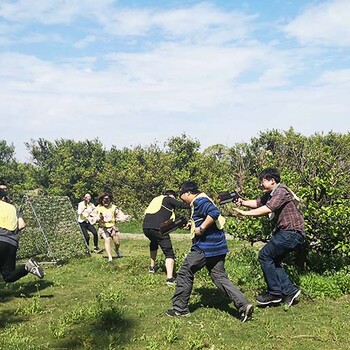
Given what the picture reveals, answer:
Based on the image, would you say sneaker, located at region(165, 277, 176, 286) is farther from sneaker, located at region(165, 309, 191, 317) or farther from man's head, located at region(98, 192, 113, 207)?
man's head, located at region(98, 192, 113, 207)

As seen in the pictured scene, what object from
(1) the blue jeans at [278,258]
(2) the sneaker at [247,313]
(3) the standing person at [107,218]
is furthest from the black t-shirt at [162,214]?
(2) the sneaker at [247,313]

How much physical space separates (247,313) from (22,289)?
435 cm

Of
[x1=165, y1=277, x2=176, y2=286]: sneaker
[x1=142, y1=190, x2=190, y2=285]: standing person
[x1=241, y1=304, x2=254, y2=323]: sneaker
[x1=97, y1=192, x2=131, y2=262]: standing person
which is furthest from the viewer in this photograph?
[x1=97, y1=192, x2=131, y2=262]: standing person

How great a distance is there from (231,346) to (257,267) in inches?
126

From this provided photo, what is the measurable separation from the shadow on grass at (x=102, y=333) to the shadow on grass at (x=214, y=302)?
1145mm

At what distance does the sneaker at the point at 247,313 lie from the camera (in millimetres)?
5621

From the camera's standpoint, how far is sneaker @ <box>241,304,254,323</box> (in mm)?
5621

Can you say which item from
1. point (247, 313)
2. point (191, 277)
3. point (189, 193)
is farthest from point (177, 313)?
point (189, 193)

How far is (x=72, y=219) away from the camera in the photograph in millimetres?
12312

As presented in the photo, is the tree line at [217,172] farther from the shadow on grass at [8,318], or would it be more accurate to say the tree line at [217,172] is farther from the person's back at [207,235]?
the shadow on grass at [8,318]

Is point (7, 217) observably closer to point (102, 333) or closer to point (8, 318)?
point (8, 318)

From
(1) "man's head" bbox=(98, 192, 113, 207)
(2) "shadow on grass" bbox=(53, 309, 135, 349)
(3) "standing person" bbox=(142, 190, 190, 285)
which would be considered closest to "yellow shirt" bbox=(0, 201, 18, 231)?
(2) "shadow on grass" bbox=(53, 309, 135, 349)

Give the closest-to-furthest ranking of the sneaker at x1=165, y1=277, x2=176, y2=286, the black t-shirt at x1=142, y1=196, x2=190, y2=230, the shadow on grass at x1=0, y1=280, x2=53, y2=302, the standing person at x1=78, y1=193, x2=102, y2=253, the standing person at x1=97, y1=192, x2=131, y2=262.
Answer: the shadow on grass at x1=0, y1=280, x2=53, y2=302
the sneaker at x1=165, y1=277, x2=176, y2=286
the black t-shirt at x1=142, y1=196, x2=190, y2=230
the standing person at x1=97, y1=192, x2=131, y2=262
the standing person at x1=78, y1=193, x2=102, y2=253

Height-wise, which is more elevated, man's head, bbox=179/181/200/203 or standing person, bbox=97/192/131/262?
man's head, bbox=179/181/200/203
